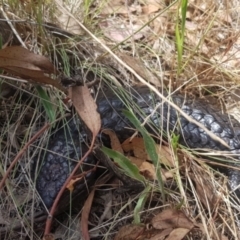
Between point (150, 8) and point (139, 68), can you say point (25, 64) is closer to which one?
point (139, 68)

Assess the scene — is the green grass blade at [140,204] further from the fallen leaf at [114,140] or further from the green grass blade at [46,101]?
the green grass blade at [46,101]

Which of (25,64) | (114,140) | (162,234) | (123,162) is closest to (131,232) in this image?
(162,234)

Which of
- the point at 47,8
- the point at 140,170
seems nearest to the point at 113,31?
the point at 47,8

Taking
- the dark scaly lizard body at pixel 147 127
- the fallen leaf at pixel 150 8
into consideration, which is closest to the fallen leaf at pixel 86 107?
the dark scaly lizard body at pixel 147 127

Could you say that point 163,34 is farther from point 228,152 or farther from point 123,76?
point 228,152

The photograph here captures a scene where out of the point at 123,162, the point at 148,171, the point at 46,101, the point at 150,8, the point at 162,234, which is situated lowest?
the point at 162,234
